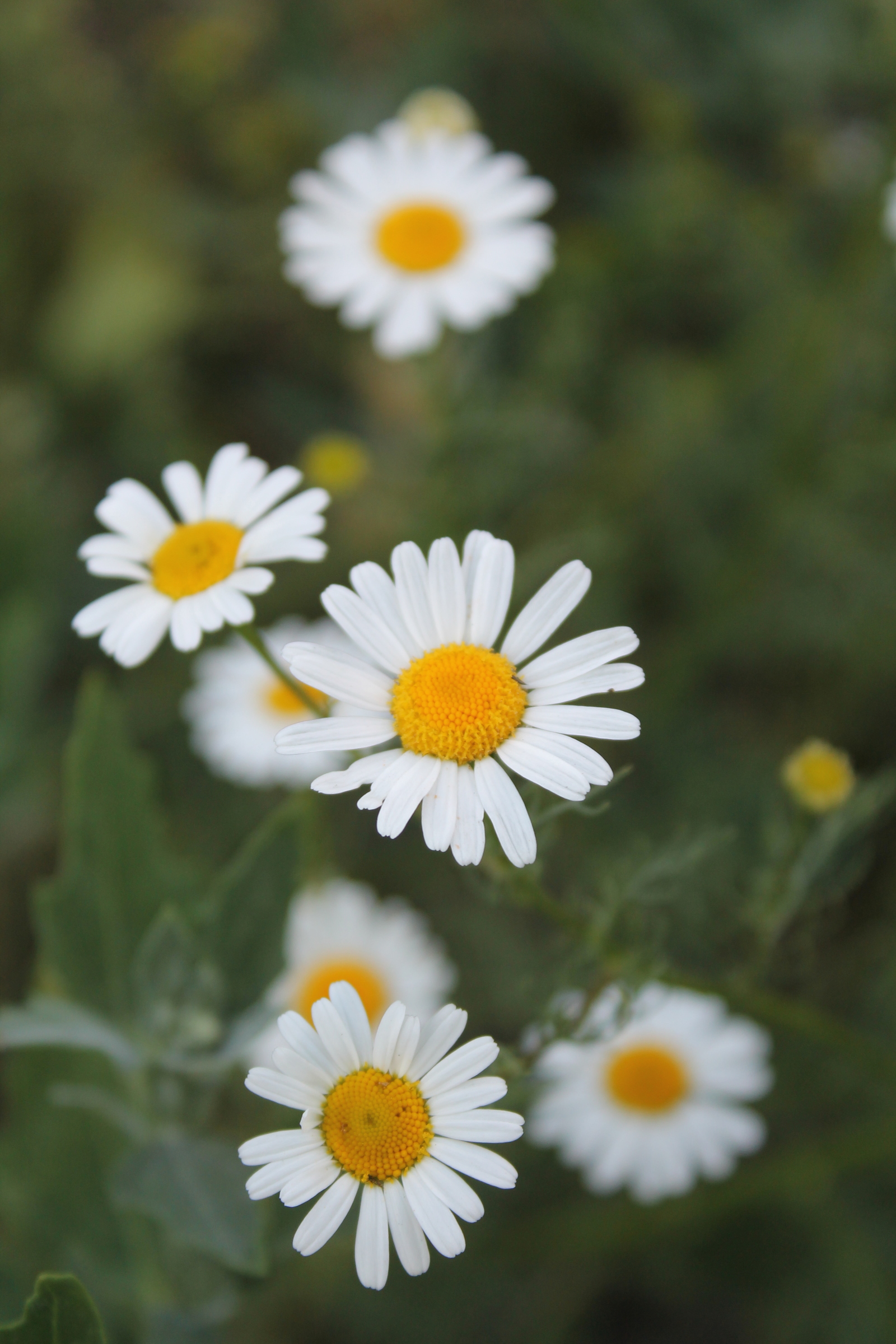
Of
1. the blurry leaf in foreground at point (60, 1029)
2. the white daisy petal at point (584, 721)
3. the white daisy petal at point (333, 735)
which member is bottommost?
the blurry leaf in foreground at point (60, 1029)

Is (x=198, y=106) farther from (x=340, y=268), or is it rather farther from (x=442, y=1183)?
(x=442, y=1183)

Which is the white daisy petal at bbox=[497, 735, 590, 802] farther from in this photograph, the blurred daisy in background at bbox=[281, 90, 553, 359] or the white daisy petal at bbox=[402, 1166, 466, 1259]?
the blurred daisy in background at bbox=[281, 90, 553, 359]

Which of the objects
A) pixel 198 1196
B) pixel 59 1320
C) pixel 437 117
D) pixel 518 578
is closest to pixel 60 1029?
pixel 198 1196

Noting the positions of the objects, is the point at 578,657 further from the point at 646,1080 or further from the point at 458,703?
the point at 646,1080

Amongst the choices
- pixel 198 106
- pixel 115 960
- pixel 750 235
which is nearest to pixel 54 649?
pixel 115 960

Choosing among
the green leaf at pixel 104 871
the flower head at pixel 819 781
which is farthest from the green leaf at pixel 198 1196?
the flower head at pixel 819 781

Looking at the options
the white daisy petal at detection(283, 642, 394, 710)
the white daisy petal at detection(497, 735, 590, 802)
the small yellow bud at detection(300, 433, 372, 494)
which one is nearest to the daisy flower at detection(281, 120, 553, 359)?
the small yellow bud at detection(300, 433, 372, 494)

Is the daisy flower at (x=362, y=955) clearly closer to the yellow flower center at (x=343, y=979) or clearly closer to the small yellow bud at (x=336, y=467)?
the yellow flower center at (x=343, y=979)
